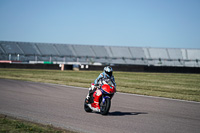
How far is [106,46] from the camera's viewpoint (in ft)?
250

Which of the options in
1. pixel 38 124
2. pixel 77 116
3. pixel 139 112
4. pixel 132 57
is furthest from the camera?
pixel 132 57

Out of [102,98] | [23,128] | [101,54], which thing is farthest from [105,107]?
[101,54]

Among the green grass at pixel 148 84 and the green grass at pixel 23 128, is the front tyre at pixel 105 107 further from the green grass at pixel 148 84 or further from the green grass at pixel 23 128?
the green grass at pixel 148 84

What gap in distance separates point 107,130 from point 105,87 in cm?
205

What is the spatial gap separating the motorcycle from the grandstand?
177 feet

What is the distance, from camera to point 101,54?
73.2 m

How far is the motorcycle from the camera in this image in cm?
873

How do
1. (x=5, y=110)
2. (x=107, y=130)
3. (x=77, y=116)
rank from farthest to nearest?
(x=5, y=110) < (x=77, y=116) < (x=107, y=130)

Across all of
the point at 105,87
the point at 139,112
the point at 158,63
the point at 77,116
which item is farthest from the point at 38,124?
the point at 158,63

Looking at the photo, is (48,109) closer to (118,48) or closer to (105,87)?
(105,87)

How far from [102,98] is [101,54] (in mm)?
64269

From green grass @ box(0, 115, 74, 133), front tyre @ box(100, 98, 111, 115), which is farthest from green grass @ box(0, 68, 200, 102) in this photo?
green grass @ box(0, 115, 74, 133)

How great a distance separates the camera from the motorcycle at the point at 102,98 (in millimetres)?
8734

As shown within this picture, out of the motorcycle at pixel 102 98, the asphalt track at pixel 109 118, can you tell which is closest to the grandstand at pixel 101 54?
the asphalt track at pixel 109 118
